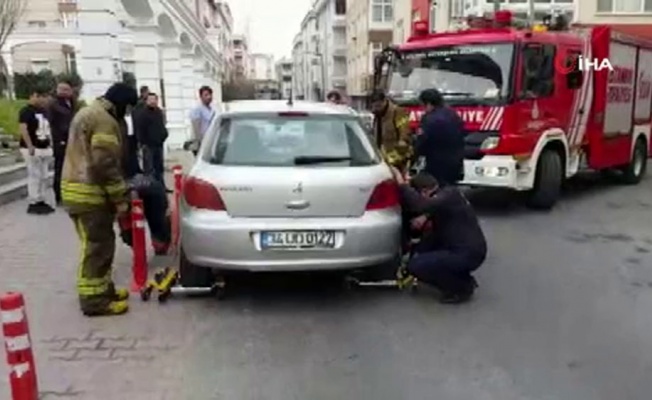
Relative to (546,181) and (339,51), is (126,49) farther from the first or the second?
(339,51)

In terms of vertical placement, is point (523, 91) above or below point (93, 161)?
above

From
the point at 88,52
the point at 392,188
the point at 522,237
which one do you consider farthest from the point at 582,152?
the point at 88,52

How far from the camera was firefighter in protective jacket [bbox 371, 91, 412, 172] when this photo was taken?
26.4 feet

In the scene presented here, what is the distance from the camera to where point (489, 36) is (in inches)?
364

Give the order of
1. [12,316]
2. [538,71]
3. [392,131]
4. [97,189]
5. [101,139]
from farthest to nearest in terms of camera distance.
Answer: [538,71] → [392,131] → [97,189] → [101,139] → [12,316]

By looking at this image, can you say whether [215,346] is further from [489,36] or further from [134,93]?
[489,36]

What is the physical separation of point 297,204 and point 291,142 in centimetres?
64

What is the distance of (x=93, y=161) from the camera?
16.2 ft

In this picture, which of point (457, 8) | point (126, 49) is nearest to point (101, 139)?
point (126, 49)

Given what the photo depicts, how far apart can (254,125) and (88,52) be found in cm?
945

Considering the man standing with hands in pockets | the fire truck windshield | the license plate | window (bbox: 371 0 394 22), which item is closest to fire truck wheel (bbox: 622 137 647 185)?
the fire truck windshield

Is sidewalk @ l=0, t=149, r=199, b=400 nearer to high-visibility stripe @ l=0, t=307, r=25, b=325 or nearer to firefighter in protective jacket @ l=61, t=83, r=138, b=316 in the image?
firefighter in protective jacket @ l=61, t=83, r=138, b=316

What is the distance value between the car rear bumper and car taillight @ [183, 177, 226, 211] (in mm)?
53

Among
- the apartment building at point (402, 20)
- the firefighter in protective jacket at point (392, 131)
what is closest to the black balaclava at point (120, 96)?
the firefighter in protective jacket at point (392, 131)
